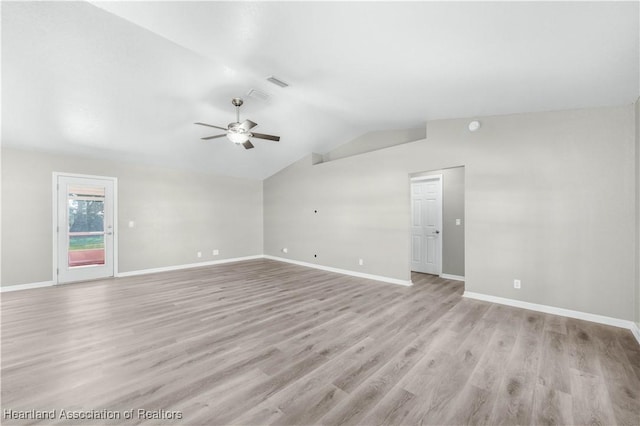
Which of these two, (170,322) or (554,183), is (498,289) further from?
(170,322)

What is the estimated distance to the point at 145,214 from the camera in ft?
19.7

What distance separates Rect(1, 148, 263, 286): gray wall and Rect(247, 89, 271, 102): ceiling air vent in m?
3.69

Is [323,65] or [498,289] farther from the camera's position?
[498,289]

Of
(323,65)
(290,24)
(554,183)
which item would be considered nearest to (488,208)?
(554,183)

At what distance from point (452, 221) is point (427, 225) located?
1.87ft

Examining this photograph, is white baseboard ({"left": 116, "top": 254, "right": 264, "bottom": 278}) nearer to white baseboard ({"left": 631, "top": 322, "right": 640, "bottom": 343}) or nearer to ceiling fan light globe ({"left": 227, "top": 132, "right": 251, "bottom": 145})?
ceiling fan light globe ({"left": 227, "top": 132, "right": 251, "bottom": 145})

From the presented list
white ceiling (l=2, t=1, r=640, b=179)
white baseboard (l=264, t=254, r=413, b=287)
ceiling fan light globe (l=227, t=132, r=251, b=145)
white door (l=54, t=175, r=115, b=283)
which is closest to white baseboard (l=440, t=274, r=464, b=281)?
white baseboard (l=264, t=254, r=413, b=287)

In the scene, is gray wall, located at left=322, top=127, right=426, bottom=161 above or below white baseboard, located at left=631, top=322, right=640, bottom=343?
above

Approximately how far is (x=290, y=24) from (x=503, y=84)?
251 cm

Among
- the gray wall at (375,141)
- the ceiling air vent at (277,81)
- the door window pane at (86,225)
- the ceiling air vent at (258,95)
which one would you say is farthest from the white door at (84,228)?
the gray wall at (375,141)

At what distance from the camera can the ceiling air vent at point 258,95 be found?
3.82 m

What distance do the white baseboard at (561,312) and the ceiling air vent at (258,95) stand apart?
178 inches

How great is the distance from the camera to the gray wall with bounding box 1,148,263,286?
4605 millimetres

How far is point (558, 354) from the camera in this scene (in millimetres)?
2506
